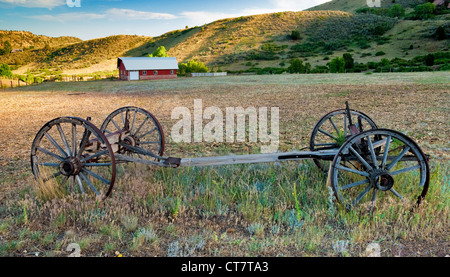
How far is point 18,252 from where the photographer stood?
12.0 ft

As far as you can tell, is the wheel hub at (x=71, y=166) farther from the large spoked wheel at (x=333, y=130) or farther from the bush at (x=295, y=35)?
the bush at (x=295, y=35)

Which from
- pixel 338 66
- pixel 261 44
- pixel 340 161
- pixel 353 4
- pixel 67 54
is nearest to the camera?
pixel 340 161

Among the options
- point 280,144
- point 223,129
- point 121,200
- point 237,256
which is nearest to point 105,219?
point 121,200

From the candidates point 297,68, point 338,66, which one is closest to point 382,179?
point 338,66

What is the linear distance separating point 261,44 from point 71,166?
8615cm

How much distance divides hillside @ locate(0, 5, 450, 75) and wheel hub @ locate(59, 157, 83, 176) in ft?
194

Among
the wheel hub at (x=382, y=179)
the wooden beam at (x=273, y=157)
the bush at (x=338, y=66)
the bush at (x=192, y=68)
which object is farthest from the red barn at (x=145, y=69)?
the wheel hub at (x=382, y=179)

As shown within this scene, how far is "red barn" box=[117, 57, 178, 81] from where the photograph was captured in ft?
185

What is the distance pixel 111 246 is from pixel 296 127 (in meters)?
8.06

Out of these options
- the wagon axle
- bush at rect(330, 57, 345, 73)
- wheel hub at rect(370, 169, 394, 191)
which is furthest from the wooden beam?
bush at rect(330, 57, 345, 73)

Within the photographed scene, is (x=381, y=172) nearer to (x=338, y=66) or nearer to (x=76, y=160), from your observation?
(x=76, y=160)

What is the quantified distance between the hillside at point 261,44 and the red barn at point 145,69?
13316mm

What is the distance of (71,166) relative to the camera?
15.7 ft

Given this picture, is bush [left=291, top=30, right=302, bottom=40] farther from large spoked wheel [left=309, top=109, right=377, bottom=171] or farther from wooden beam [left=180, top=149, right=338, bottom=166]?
wooden beam [left=180, top=149, right=338, bottom=166]
